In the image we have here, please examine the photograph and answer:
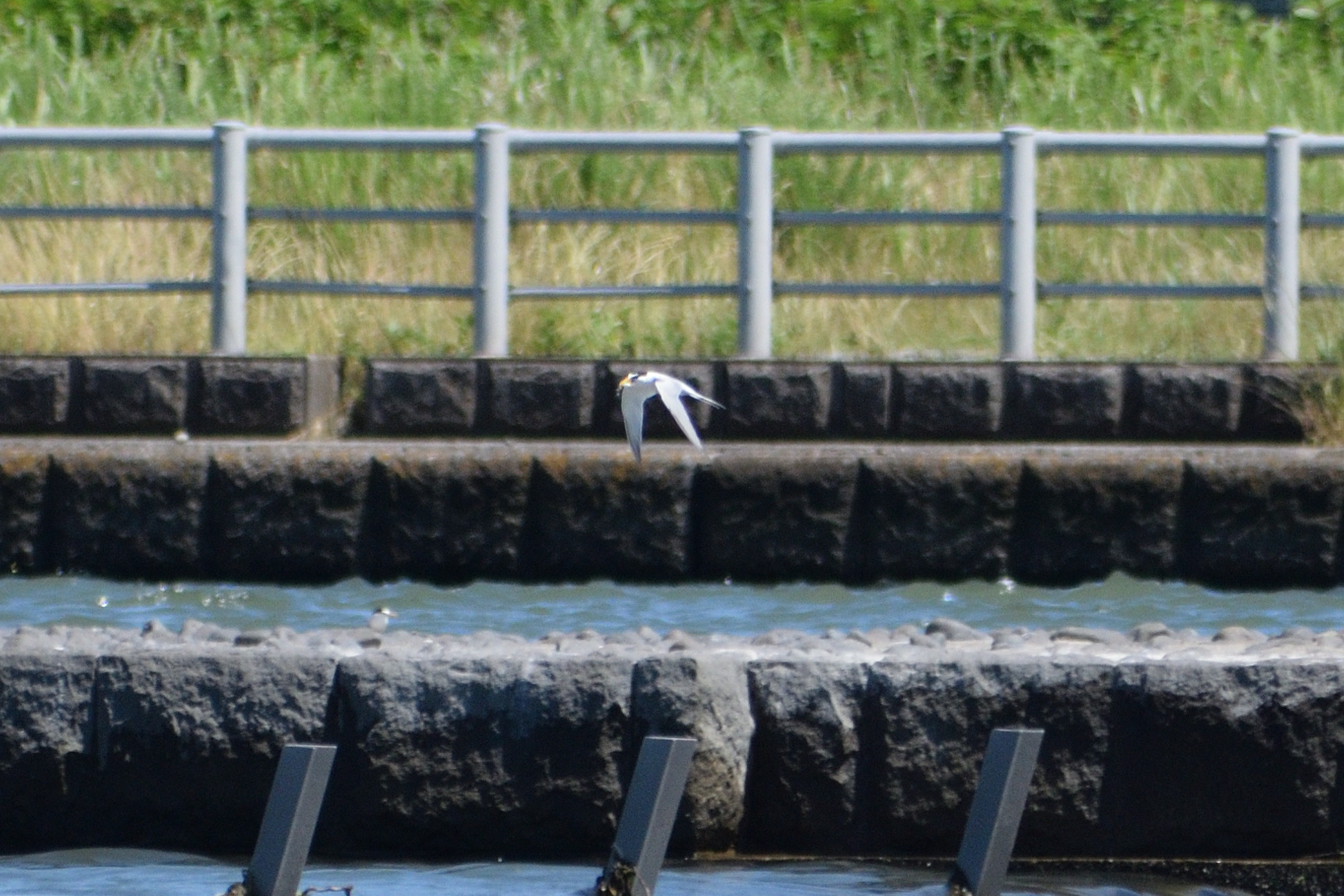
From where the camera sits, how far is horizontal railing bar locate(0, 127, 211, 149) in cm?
809

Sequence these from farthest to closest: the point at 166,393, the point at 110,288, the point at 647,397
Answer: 1. the point at 110,288
2. the point at 166,393
3. the point at 647,397

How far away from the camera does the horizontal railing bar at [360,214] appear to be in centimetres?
809

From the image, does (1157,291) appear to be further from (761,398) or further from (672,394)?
(672,394)

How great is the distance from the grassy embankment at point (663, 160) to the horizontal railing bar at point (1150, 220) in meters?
0.48

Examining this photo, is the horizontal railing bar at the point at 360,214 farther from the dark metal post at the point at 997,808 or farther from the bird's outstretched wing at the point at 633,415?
the dark metal post at the point at 997,808

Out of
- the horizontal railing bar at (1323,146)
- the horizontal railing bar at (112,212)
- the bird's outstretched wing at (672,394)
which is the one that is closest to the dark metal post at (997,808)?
the bird's outstretched wing at (672,394)

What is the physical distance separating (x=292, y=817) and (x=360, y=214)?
17.0 feet

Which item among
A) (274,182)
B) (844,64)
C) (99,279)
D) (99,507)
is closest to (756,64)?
(844,64)

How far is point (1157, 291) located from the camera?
809cm

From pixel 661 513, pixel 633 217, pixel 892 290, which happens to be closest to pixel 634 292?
pixel 633 217

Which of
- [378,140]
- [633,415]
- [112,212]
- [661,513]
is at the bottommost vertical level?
[661,513]

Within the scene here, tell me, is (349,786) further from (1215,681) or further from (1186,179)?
(1186,179)

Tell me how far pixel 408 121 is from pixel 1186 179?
12.5 ft

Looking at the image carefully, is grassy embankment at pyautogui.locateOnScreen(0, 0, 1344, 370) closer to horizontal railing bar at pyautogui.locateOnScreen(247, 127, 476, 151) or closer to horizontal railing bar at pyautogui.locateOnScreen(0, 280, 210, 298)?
horizontal railing bar at pyautogui.locateOnScreen(0, 280, 210, 298)
